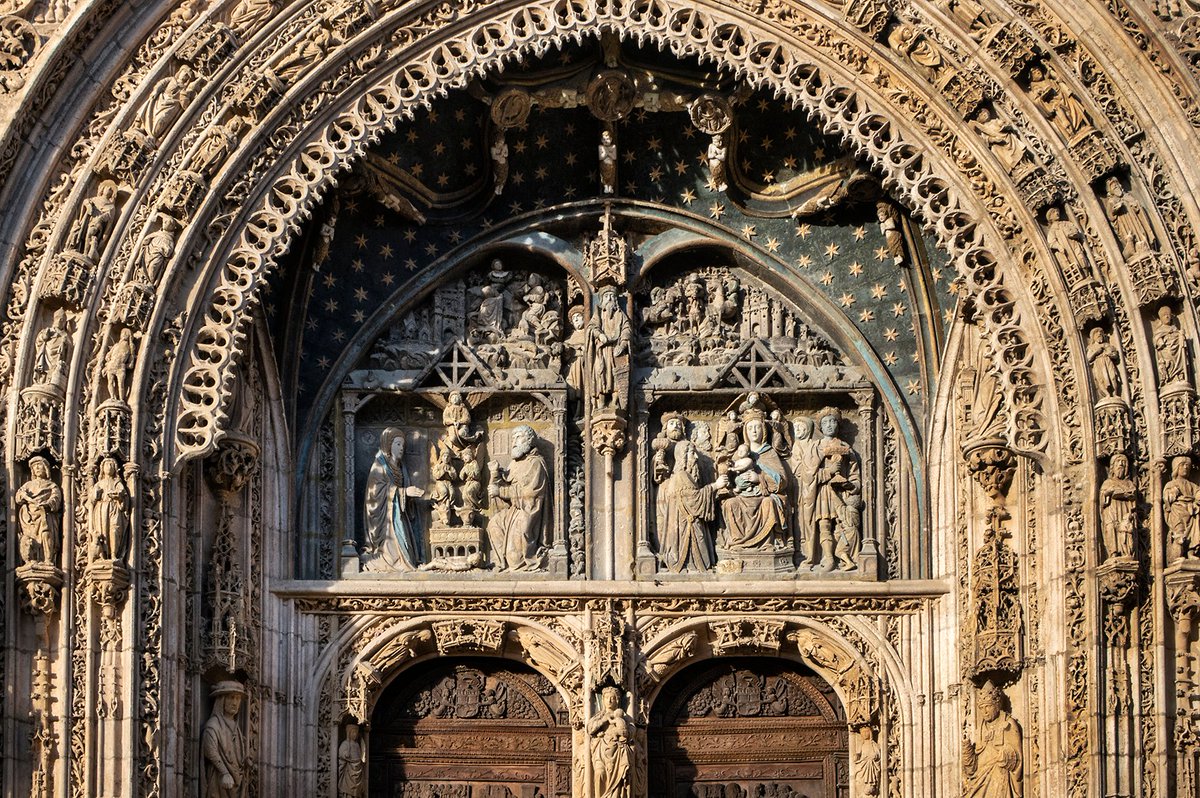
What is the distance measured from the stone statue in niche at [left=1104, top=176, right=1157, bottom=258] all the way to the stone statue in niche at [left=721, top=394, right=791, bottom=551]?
3.13 meters

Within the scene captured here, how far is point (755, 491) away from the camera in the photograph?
68.8ft

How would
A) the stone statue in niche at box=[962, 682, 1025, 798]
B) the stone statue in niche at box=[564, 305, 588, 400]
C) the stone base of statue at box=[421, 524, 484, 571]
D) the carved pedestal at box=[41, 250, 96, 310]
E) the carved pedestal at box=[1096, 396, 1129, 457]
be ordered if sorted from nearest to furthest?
1. the carved pedestal at box=[1096, 396, 1129, 457]
2. the carved pedestal at box=[41, 250, 96, 310]
3. the stone statue in niche at box=[962, 682, 1025, 798]
4. the stone base of statue at box=[421, 524, 484, 571]
5. the stone statue in niche at box=[564, 305, 588, 400]

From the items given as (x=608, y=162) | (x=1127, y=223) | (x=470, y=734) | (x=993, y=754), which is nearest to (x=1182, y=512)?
(x=1127, y=223)

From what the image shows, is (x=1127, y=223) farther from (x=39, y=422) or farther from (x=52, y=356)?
(x=39, y=422)

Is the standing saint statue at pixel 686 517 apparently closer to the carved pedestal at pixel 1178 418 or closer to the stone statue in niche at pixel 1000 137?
the stone statue in niche at pixel 1000 137

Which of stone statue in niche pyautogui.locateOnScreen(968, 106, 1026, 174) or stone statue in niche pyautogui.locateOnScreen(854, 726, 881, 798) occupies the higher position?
stone statue in niche pyautogui.locateOnScreen(968, 106, 1026, 174)

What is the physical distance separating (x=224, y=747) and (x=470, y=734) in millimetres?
2000

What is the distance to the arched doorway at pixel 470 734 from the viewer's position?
20.7 metres

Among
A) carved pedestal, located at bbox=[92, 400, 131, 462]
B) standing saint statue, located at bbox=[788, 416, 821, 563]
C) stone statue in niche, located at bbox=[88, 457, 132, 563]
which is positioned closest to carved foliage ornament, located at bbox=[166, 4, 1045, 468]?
carved pedestal, located at bbox=[92, 400, 131, 462]

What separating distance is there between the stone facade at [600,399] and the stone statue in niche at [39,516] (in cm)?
2

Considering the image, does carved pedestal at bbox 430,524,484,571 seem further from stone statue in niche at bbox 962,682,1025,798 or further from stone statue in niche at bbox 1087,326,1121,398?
stone statue in niche at bbox 1087,326,1121,398

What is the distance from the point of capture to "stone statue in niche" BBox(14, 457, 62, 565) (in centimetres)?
1884

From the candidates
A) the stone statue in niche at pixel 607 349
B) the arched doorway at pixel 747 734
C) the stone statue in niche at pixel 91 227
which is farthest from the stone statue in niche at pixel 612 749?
the stone statue in niche at pixel 91 227

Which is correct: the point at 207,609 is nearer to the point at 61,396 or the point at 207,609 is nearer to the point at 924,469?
the point at 61,396
